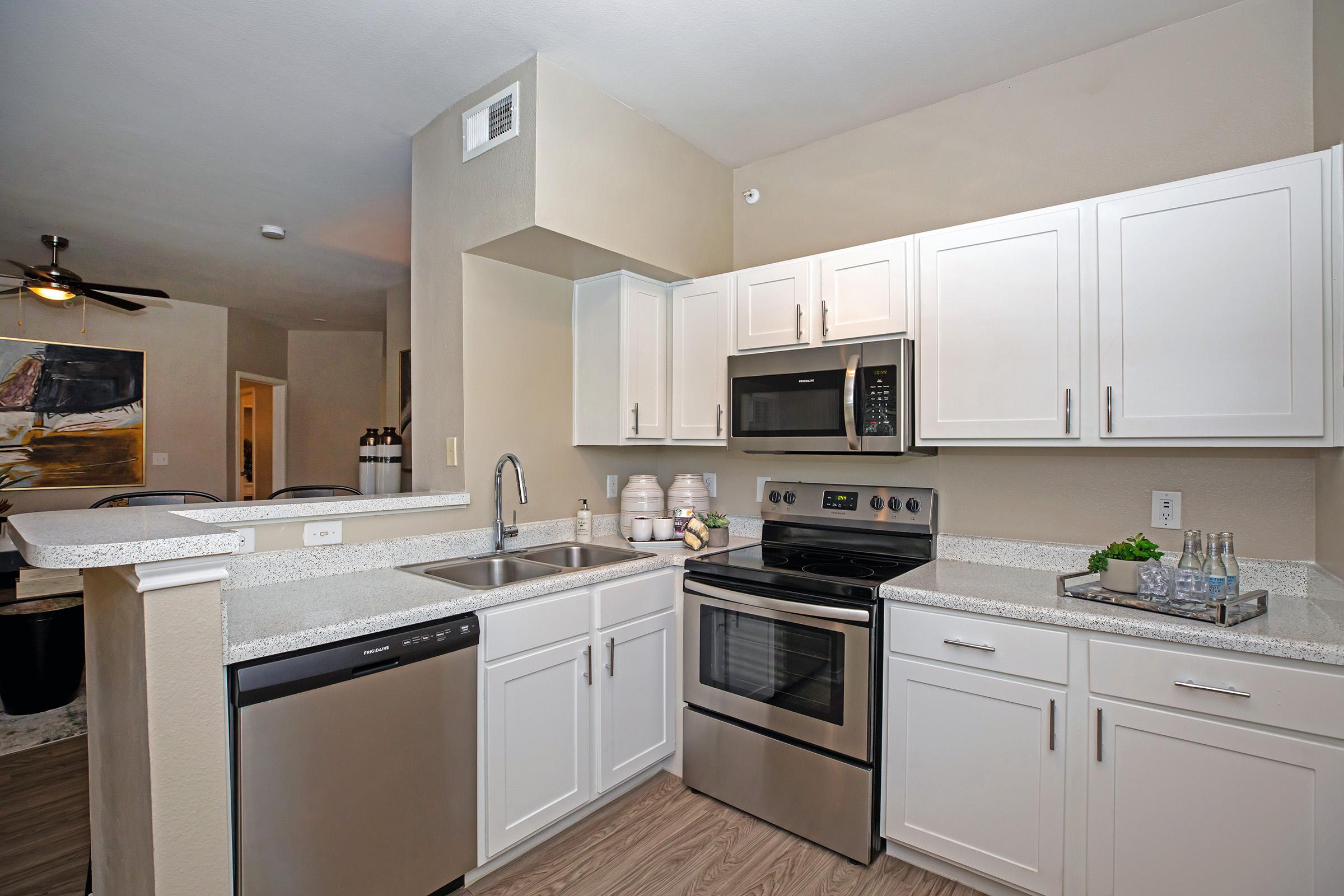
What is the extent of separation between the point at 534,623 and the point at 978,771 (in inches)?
54.8

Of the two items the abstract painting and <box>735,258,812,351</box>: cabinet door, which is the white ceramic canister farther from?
the abstract painting

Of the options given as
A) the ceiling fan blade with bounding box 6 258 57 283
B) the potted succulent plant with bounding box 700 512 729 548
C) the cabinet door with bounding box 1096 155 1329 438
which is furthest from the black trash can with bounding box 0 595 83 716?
the cabinet door with bounding box 1096 155 1329 438

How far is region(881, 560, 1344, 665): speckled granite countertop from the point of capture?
147 centimetres

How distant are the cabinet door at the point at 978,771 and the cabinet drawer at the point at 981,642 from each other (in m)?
0.04

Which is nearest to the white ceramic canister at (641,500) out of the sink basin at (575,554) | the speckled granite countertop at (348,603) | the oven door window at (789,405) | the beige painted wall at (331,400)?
the sink basin at (575,554)

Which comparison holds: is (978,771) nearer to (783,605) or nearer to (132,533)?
(783,605)

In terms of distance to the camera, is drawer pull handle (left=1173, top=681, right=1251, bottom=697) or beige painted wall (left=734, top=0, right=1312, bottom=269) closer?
drawer pull handle (left=1173, top=681, right=1251, bottom=697)

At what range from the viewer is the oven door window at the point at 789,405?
7.97 ft

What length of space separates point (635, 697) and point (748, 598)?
575 mm

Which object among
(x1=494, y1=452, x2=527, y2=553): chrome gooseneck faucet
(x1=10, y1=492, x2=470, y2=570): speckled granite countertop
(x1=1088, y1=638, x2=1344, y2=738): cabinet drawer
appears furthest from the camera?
(x1=494, y1=452, x2=527, y2=553): chrome gooseneck faucet

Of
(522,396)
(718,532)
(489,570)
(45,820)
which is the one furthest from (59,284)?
(718,532)

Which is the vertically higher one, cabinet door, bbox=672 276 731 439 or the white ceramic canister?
cabinet door, bbox=672 276 731 439

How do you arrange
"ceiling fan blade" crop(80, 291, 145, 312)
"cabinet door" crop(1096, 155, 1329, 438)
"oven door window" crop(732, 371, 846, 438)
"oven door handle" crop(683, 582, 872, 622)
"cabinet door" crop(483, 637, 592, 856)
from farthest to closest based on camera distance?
"ceiling fan blade" crop(80, 291, 145, 312)
"oven door window" crop(732, 371, 846, 438)
"oven door handle" crop(683, 582, 872, 622)
"cabinet door" crop(483, 637, 592, 856)
"cabinet door" crop(1096, 155, 1329, 438)

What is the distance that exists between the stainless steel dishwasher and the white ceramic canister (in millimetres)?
1280
